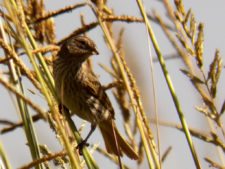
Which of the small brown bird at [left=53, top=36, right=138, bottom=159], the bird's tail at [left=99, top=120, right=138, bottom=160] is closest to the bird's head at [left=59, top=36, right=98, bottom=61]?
the small brown bird at [left=53, top=36, right=138, bottom=159]

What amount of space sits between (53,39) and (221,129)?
148 centimetres

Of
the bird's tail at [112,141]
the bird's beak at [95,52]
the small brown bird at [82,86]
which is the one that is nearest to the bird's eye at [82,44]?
the small brown bird at [82,86]

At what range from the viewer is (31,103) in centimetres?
113

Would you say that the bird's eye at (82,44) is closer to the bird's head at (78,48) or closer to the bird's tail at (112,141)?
the bird's head at (78,48)

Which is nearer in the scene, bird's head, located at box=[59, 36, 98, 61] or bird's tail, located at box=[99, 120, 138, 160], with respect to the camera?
bird's tail, located at box=[99, 120, 138, 160]

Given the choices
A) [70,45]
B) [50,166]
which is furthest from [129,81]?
[70,45]

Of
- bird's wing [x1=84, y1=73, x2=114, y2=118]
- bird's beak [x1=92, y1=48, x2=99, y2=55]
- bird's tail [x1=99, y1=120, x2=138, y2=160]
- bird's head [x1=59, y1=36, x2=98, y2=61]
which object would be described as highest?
bird's head [x1=59, y1=36, x2=98, y2=61]

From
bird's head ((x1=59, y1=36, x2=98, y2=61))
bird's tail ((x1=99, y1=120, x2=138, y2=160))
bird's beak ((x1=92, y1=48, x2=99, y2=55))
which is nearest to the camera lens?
bird's tail ((x1=99, y1=120, x2=138, y2=160))

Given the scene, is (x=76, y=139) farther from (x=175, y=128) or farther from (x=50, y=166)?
(x=175, y=128)

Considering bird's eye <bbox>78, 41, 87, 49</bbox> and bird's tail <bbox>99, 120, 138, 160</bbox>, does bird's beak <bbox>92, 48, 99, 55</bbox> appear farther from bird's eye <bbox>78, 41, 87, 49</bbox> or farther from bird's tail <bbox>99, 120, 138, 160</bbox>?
bird's tail <bbox>99, 120, 138, 160</bbox>

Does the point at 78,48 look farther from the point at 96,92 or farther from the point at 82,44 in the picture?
the point at 96,92

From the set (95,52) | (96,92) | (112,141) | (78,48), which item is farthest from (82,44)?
(112,141)

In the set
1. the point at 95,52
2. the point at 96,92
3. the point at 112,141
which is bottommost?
the point at 112,141

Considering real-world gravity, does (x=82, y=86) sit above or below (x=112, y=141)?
above
